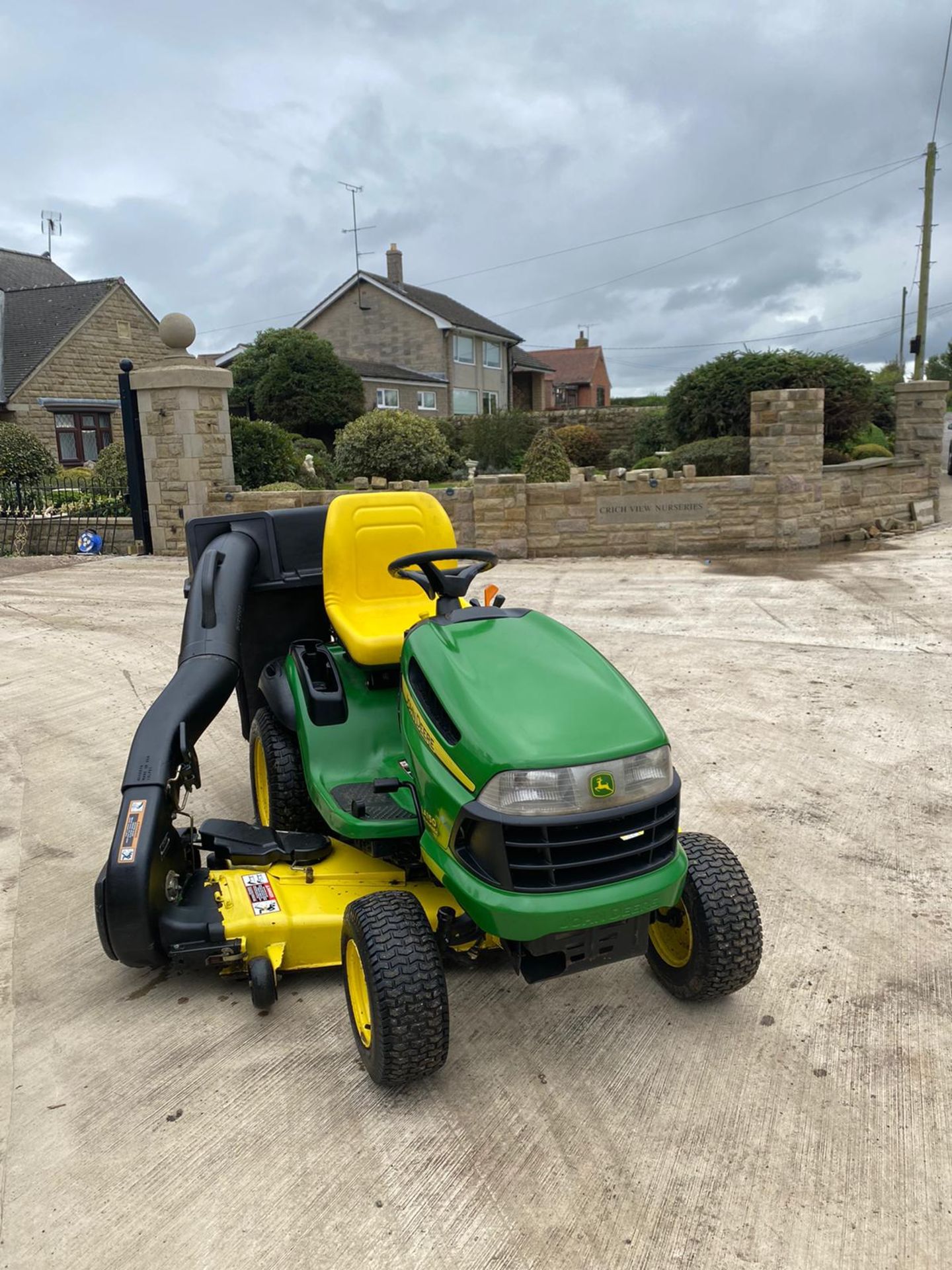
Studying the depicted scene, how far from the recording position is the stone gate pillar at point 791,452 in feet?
39.1

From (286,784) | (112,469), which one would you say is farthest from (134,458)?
(286,784)

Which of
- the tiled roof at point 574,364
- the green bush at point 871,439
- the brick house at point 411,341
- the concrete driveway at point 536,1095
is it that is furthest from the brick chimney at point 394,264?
the concrete driveway at point 536,1095

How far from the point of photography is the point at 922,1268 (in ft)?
6.65

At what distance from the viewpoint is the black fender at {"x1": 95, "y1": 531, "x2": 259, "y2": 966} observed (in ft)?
9.16

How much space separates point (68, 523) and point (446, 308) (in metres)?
31.0

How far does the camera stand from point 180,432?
12516 millimetres

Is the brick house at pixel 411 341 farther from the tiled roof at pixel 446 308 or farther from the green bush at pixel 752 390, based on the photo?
the green bush at pixel 752 390

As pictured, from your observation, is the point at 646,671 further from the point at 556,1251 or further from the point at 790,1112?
the point at 556,1251

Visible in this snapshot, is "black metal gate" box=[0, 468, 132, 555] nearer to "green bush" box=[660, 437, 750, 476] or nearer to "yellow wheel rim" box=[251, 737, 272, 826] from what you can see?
"green bush" box=[660, 437, 750, 476]

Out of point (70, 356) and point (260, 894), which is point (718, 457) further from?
point (70, 356)

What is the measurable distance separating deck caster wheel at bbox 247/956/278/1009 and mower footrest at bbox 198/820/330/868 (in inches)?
16.9

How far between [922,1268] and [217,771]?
384 centimetres

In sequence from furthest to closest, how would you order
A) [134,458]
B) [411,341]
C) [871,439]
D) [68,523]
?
[411,341]
[871,439]
[68,523]
[134,458]

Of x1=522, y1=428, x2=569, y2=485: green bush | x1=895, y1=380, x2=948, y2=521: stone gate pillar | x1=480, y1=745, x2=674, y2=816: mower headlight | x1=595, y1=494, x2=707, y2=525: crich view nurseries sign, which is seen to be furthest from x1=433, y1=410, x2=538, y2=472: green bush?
x1=480, y1=745, x2=674, y2=816: mower headlight
